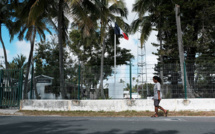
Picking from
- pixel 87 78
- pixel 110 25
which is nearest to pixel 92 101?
pixel 87 78

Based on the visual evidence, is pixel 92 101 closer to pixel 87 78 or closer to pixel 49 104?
pixel 87 78

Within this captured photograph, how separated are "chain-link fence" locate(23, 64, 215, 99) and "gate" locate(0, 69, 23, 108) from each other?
70cm

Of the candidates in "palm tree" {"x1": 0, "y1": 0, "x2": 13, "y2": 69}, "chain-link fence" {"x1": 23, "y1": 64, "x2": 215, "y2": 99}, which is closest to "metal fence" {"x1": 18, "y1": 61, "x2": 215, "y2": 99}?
"chain-link fence" {"x1": 23, "y1": 64, "x2": 215, "y2": 99}

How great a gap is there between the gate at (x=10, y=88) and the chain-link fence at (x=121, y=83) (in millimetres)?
701

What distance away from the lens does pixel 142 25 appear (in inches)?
889

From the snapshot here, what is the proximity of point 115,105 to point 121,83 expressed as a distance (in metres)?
1.06

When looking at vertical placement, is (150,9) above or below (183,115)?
above

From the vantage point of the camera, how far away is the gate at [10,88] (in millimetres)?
10570

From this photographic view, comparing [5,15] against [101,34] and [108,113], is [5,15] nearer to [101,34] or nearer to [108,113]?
[101,34]

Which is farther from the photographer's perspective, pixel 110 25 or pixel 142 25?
pixel 110 25

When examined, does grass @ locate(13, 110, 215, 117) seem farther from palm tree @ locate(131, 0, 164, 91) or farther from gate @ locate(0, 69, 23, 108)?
palm tree @ locate(131, 0, 164, 91)

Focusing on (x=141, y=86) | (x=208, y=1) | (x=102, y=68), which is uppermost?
(x=208, y=1)

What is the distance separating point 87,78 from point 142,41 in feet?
46.1

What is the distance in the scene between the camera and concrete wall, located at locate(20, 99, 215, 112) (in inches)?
372
